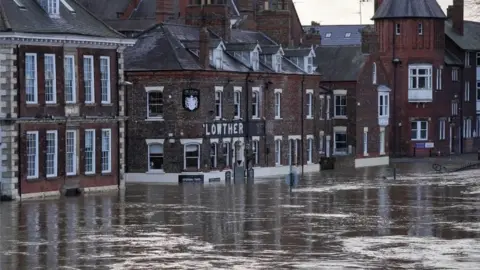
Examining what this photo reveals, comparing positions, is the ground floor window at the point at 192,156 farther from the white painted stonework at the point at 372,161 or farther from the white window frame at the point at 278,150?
the white painted stonework at the point at 372,161

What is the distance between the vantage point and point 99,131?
222ft

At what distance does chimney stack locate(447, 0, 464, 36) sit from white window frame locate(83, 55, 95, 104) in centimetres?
6299

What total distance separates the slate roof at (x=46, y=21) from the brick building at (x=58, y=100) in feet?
0.18

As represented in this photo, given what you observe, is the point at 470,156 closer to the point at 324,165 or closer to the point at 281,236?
the point at 324,165

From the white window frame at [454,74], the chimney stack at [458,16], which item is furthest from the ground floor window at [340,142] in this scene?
the chimney stack at [458,16]

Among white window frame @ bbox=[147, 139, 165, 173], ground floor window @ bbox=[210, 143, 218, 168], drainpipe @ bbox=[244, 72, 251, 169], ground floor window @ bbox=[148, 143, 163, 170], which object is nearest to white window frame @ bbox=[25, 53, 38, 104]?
white window frame @ bbox=[147, 139, 165, 173]

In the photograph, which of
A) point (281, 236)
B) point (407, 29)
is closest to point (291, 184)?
point (281, 236)

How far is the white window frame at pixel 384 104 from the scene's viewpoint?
104050 mm

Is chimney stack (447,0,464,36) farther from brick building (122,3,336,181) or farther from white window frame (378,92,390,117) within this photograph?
brick building (122,3,336,181)

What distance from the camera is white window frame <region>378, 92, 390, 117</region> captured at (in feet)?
341

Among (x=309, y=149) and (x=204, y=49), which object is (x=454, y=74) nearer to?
(x=309, y=149)

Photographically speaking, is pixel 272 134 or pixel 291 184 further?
pixel 272 134

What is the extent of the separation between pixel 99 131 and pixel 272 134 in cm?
1970

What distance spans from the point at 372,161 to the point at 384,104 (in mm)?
5424
